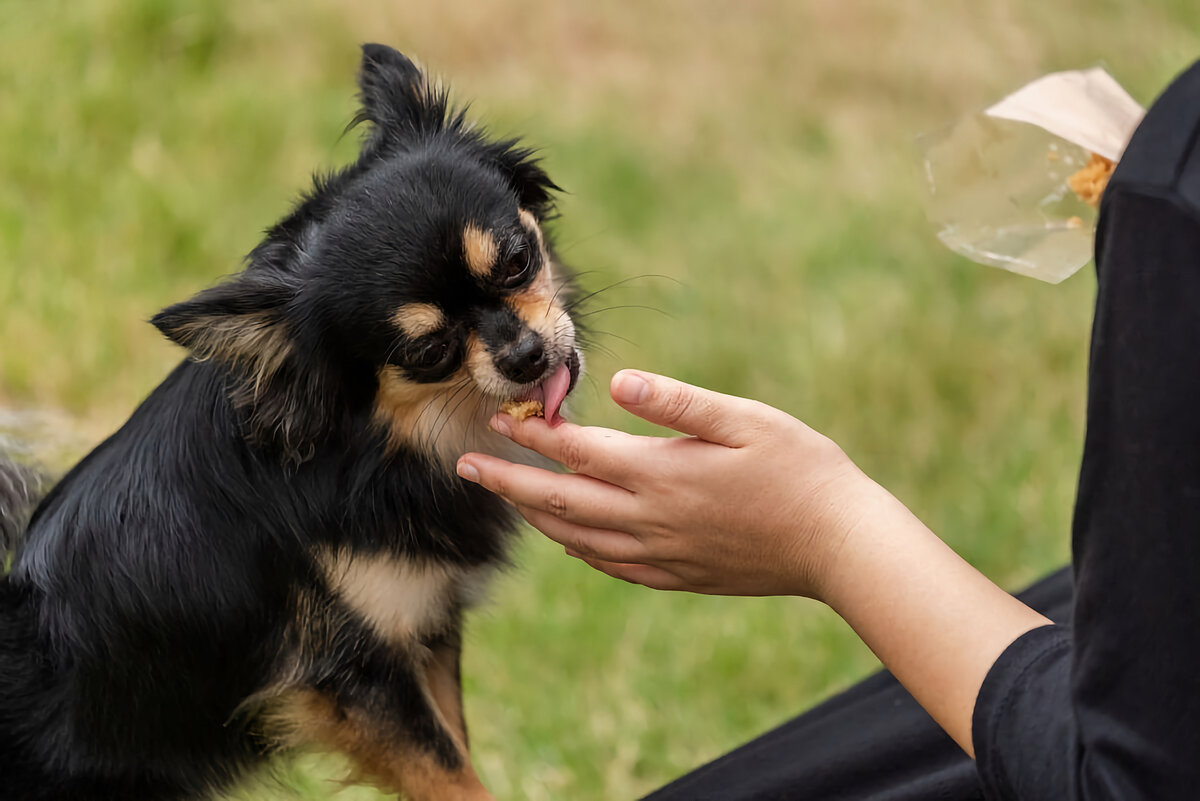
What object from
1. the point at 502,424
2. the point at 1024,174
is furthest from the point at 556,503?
the point at 1024,174

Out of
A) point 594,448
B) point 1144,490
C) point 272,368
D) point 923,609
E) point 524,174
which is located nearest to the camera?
point 1144,490

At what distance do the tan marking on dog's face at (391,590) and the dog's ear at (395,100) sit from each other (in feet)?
2.36

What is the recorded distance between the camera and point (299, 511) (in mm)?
1778

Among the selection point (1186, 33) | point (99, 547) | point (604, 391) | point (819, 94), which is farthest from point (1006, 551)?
point (1186, 33)

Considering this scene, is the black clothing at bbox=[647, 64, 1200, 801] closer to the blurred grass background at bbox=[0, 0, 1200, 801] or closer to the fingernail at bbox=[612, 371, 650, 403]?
the fingernail at bbox=[612, 371, 650, 403]

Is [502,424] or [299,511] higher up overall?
[502,424]

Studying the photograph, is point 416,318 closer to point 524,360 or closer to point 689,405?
point 524,360

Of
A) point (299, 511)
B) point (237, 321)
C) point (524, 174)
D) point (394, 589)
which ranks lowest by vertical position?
point (394, 589)

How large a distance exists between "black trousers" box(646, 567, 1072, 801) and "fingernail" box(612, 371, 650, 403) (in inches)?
25.0

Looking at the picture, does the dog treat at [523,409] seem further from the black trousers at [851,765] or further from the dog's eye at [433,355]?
the black trousers at [851,765]

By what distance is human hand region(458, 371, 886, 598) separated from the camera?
1.40 metres

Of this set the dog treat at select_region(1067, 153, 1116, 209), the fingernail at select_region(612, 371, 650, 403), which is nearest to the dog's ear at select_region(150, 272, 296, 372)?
the fingernail at select_region(612, 371, 650, 403)

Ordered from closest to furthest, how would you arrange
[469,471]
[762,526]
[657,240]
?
[762,526], [469,471], [657,240]

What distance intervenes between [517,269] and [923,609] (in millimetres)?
891
